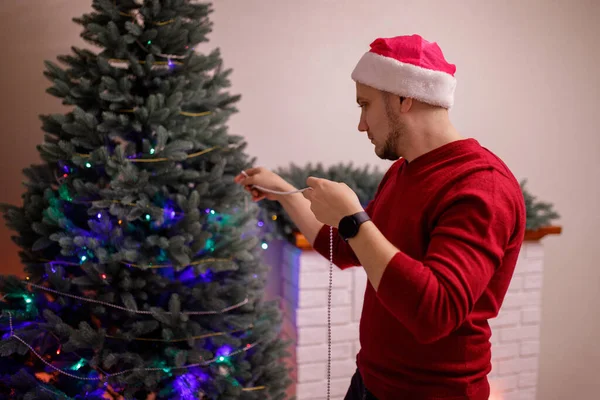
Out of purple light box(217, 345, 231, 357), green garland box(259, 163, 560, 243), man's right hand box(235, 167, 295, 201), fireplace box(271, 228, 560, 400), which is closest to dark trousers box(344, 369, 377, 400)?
purple light box(217, 345, 231, 357)

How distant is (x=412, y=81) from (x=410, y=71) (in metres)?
0.03

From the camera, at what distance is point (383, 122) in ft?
4.19

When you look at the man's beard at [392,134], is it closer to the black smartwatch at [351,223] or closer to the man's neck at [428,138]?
the man's neck at [428,138]

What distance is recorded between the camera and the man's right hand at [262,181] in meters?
1.69

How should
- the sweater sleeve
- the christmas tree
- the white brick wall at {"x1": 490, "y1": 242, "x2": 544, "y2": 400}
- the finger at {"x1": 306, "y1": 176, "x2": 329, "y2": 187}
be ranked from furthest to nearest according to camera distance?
the white brick wall at {"x1": 490, "y1": 242, "x2": 544, "y2": 400} < the christmas tree < the finger at {"x1": 306, "y1": 176, "x2": 329, "y2": 187} < the sweater sleeve

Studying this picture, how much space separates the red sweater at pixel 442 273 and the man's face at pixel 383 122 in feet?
0.21

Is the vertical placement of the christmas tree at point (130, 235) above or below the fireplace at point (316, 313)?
above

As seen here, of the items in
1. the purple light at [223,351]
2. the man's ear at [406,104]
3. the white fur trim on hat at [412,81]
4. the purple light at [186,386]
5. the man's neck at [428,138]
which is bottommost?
the purple light at [186,386]

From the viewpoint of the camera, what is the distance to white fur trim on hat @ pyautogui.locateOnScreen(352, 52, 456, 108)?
1.24 metres

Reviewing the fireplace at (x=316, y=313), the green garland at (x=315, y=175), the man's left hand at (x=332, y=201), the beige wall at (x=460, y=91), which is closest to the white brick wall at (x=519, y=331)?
the fireplace at (x=316, y=313)

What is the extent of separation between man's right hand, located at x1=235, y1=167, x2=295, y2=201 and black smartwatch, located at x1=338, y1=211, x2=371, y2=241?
605 millimetres

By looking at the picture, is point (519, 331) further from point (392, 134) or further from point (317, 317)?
point (392, 134)

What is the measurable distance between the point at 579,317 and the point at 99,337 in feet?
9.31

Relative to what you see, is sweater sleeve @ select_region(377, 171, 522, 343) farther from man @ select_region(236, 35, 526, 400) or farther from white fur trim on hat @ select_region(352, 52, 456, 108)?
white fur trim on hat @ select_region(352, 52, 456, 108)
